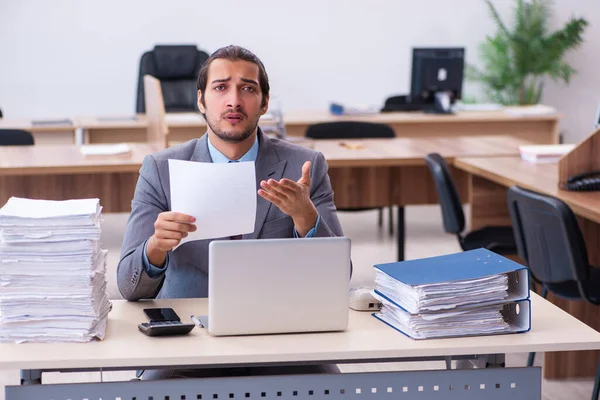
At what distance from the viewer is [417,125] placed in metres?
6.94

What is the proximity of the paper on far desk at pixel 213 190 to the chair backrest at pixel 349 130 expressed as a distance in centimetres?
394

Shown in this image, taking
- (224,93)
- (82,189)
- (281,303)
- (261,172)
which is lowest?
(82,189)

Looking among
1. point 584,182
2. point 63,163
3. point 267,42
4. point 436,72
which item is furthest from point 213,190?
point 267,42

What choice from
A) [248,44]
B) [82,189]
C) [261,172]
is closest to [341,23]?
[248,44]

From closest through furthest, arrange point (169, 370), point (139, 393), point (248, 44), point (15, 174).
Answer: point (139, 393) < point (169, 370) < point (15, 174) < point (248, 44)

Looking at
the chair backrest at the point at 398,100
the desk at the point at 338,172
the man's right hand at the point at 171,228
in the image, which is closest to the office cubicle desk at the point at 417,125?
the chair backrest at the point at 398,100

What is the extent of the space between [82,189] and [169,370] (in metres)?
2.93

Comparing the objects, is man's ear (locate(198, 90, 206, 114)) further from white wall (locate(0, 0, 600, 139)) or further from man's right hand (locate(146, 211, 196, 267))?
white wall (locate(0, 0, 600, 139))

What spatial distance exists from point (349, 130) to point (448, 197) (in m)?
1.83

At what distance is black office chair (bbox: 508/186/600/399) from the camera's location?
10.6 feet

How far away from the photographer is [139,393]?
195 cm

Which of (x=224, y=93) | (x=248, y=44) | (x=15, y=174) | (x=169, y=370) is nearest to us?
(x=169, y=370)

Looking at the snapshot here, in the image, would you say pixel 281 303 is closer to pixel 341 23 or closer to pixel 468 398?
pixel 468 398

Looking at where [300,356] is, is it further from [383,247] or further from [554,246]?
[383,247]
